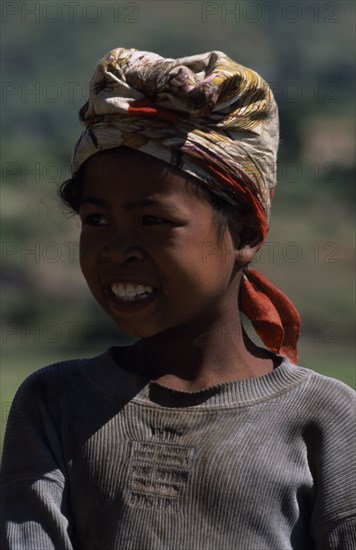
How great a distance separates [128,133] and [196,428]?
56 centimetres

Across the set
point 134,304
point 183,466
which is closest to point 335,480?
point 183,466

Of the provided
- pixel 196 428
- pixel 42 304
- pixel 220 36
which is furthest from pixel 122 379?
pixel 220 36

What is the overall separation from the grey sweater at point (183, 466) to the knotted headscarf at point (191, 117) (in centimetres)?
39

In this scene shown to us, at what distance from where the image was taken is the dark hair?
2393 millimetres

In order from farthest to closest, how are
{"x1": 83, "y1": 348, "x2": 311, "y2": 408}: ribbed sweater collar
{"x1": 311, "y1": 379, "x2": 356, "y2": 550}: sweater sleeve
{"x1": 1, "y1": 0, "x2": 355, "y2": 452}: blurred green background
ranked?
{"x1": 1, "y1": 0, "x2": 355, "y2": 452}: blurred green background, {"x1": 83, "y1": 348, "x2": 311, "y2": 408}: ribbed sweater collar, {"x1": 311, "y1": 379, "x2": 356, "y2": 550}: sweater sleeve

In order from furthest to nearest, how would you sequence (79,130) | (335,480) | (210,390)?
1. (79,130)
2. (210,390)
3. (335,480)

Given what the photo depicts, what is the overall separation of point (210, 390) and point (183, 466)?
0.15 meters

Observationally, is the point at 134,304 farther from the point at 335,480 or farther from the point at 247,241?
the point at 335,480

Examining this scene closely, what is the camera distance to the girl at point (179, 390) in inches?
92.3

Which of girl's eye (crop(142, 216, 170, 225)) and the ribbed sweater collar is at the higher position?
girl's eye (crop(142, 216, 170, 225))

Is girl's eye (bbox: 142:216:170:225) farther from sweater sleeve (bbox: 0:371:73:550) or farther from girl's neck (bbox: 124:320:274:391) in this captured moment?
sweater sleeve (bbox: 0:371:73:550)

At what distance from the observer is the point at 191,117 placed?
7.76 feet

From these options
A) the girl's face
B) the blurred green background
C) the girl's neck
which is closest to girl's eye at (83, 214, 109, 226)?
the girl's face

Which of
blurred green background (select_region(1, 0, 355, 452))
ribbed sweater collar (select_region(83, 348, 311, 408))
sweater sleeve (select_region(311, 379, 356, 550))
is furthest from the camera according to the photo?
blurred green background (select_region(1, 0, 355, 452))
